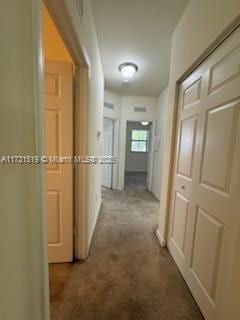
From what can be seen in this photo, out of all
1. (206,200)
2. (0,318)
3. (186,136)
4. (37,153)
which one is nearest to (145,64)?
(186,136)

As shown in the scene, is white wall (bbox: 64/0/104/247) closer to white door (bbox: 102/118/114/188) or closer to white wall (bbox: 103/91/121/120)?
white wall (bbox: 103/91/121/120)

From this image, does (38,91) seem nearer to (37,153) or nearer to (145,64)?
(37,153)

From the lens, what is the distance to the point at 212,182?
1306mm

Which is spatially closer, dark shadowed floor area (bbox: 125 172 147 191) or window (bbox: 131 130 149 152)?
dark shadowed floor area (bbox: 125 172 147 191)

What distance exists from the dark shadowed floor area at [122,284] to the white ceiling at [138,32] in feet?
9.06

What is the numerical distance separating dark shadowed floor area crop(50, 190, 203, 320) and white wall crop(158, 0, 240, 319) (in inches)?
15.4

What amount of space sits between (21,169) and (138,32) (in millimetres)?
2373

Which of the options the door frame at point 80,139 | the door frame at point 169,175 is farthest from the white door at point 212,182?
the door frame at point 80,139

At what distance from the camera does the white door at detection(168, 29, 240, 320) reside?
3.54 ft

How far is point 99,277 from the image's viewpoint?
5.51 ft

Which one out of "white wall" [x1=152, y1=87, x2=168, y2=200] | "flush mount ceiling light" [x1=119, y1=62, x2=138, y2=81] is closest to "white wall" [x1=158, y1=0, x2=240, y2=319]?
"flush mount ceiling light" [x1=119, y1=62, x2=138, y2=81]

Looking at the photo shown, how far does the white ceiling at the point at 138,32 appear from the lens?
71.2 inches

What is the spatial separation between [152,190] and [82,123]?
3.48 meters

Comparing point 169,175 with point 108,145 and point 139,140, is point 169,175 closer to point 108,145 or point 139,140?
point 108,145
